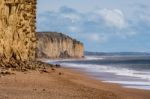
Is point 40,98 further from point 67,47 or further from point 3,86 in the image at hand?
point 67,47

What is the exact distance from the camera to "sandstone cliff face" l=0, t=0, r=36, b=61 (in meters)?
34.4

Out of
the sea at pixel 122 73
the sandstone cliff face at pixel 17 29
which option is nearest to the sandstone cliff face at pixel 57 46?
the sea at pixel 122 73

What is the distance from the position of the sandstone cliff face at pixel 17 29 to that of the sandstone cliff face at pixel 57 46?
4525 inches

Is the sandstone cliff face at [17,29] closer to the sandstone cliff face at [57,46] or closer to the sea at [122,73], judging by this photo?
the sea at [122,73]

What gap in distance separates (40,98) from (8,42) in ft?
67.2

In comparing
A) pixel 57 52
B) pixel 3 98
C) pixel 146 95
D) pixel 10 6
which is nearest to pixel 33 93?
pixel 3 98

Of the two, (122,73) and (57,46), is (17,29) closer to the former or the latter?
(122,73)

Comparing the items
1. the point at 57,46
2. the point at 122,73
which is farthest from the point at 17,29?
the point at 57,46

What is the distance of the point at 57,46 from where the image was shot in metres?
171

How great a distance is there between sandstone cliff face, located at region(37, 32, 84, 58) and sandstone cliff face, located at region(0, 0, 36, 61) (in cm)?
11493

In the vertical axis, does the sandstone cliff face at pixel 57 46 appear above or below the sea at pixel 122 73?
above

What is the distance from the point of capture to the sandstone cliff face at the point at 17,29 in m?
34.4

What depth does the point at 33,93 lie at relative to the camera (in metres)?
17.0

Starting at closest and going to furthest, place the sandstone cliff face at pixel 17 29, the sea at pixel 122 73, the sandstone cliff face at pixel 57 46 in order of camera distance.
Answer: the sea at pixel 122 73 < the sandstone cliff face at pixel 17 29 < the sandstone cliff face at pixel 57 46
